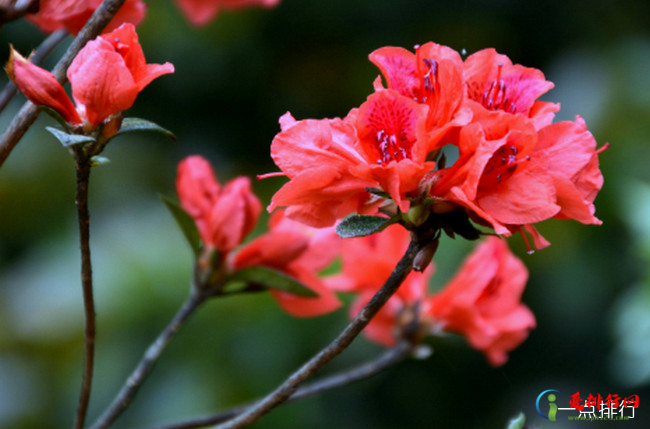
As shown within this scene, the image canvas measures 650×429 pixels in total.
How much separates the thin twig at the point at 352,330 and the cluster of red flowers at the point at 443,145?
0.03 metres

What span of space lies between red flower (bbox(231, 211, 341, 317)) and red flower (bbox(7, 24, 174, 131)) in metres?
0.20

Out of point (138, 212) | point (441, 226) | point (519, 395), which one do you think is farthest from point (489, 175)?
point (138, 212)

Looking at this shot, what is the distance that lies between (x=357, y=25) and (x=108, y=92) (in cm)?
197

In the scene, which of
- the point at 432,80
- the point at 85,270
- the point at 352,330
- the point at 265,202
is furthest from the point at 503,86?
the point at 265,202

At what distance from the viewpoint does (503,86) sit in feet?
1.44

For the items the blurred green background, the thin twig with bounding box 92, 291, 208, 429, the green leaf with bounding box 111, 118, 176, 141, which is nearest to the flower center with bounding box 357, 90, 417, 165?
the green leaf with bounding box 111, 118, 176, 141

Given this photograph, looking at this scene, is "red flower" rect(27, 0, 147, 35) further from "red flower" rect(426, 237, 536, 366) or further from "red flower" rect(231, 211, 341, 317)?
"red flower" rect(426, 237, 536, 366)

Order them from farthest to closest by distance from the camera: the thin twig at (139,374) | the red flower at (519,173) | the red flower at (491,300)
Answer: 1. the red flower at (491,300)
2. the thin twig at (139,374)
3. the red flower at (519,173)

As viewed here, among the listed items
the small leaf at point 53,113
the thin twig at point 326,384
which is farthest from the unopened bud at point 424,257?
the small leaf at point 53,113

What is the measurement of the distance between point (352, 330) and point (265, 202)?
1.37 meters

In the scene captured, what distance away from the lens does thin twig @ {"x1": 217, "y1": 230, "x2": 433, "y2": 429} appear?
1.33ft

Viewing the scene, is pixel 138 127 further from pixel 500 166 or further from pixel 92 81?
pixel 500 166

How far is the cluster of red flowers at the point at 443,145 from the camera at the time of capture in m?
0.40

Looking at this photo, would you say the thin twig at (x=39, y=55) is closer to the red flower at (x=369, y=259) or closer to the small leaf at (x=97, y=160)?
the small leaf at (x=97, y=160)
